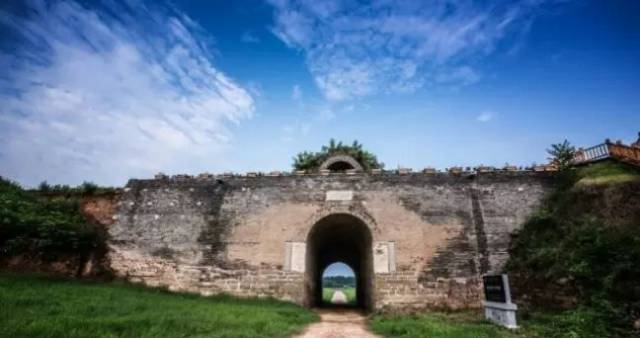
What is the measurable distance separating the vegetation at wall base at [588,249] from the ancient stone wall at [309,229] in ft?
2.88

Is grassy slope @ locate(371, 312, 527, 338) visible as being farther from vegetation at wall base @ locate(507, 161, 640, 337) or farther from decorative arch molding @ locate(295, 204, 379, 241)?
decorative arch molding @ locate(295, 204, 379, 241)

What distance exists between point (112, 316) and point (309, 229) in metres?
6.83

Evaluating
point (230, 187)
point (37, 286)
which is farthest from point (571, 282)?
point (37, 286)

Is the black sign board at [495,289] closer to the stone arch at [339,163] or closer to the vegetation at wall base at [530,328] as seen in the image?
the vegetation at wall base at [530,328]

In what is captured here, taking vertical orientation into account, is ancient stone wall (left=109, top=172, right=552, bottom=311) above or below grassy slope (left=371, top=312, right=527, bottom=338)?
above

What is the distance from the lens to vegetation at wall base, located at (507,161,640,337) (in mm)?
7176

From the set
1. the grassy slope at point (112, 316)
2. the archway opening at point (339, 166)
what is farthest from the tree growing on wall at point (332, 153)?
the grassy slope at point (112, 316)

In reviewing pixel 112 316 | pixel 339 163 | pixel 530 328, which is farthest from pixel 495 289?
pixel 339 163

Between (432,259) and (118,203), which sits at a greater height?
(118,203)

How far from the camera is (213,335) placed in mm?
6020

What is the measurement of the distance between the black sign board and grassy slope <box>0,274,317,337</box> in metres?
4.81

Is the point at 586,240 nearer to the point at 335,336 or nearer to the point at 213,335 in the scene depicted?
the point at 335,336

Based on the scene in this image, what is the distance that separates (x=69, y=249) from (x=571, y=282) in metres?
15.9

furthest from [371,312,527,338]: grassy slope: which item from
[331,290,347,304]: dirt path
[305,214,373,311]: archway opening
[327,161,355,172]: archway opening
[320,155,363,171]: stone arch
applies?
[331,290,347,304]: dirt path
